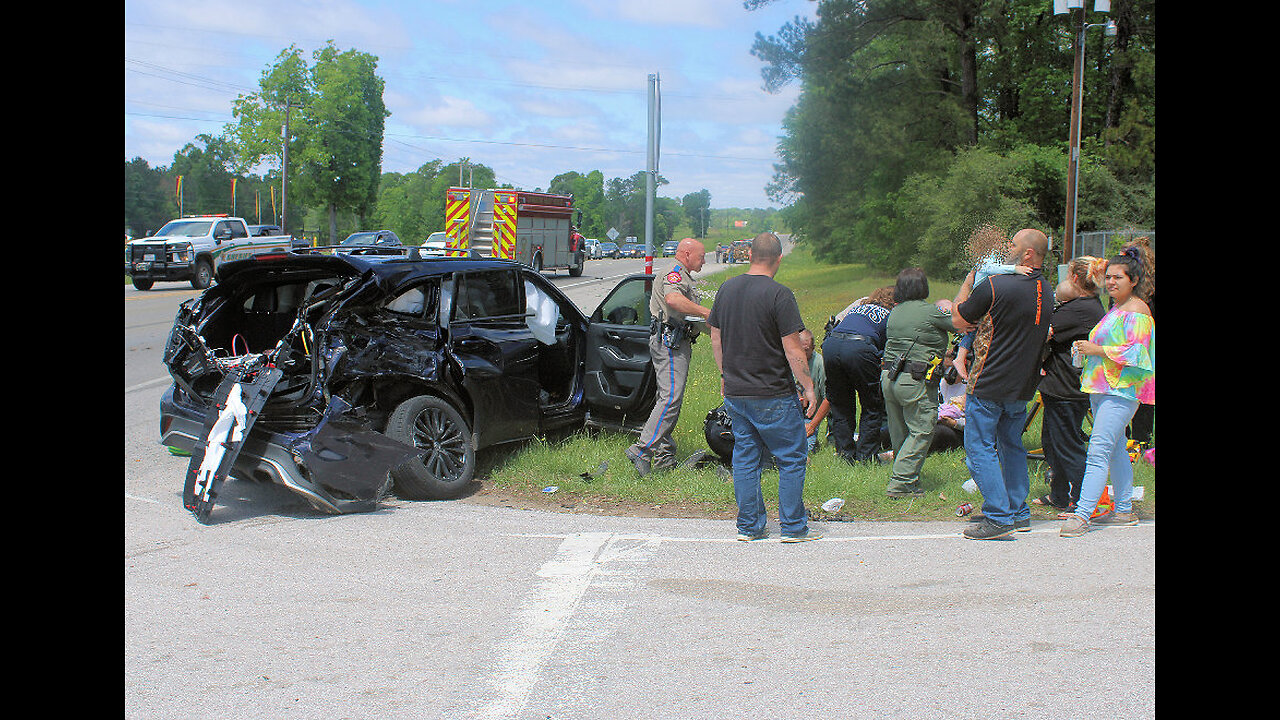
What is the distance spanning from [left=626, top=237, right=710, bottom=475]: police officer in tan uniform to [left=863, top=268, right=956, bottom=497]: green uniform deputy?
144 cm

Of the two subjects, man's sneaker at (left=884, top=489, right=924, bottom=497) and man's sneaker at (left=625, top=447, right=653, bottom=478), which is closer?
man's sneaker at (left=884, top=489, right=924, bottom=497)

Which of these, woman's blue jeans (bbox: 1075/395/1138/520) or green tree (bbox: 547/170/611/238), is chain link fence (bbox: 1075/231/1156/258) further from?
green tree (bbox: 547/170/611/238)

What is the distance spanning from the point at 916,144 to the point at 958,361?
105 ft

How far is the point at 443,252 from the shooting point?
8180mm

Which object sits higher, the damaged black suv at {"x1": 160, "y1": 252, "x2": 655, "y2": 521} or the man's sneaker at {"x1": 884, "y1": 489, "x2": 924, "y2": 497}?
the damaged black suv at {"x1": 160, "y1": 252, "x2": 655, "y2": 521}

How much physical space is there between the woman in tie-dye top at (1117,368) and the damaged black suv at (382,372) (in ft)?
10.8

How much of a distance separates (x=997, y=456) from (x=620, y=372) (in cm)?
306

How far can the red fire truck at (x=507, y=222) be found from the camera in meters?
33.8

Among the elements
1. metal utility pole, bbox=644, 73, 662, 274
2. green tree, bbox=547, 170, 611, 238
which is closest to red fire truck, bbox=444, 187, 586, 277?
metal utility pole, bbox=644, 73, 662, 274

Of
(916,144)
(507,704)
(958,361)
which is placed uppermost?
(916,144)

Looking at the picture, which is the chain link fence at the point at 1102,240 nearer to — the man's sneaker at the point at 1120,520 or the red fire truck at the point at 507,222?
the red fire truck at the point at 507,222

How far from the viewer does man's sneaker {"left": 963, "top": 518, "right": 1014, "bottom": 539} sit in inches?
233
